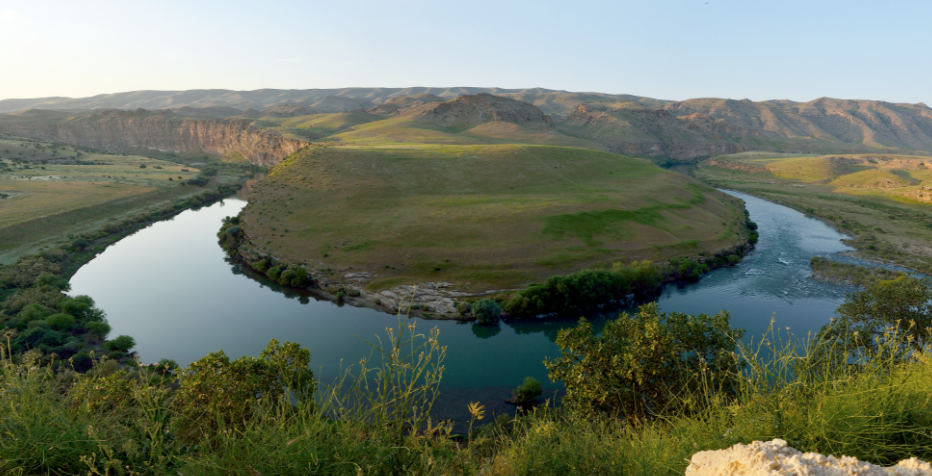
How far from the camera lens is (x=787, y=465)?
5625mm

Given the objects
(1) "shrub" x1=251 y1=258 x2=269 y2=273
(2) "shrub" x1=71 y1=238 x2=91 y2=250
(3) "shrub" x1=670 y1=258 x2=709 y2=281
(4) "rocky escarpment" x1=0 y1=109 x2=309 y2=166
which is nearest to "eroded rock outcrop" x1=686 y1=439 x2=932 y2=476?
(3) "shrub" x1=670 y1=258 x2=709 y2=281

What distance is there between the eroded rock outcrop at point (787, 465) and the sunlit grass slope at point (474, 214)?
4025 centimetres

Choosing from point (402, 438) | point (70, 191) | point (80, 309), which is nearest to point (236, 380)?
point (402, 438)

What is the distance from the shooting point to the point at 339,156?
298 ft

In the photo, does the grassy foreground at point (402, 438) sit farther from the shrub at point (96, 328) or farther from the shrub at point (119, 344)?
the shrub at point (96, 328)

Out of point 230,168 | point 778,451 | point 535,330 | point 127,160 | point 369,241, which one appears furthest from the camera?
point 230,168

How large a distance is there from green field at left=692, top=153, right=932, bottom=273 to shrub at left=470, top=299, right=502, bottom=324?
56893mm

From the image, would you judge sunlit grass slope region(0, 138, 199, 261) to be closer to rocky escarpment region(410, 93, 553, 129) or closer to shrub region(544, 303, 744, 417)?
shrub region(544, 303, 744, 417)

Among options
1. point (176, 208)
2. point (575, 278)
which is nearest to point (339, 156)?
point (176, 208)

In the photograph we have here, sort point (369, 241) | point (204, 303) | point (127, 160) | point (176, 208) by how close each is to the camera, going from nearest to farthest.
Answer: point (204, 303), point (369, 241), point (176, 208), point (127, 160)

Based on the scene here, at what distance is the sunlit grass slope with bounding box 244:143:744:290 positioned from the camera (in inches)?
2051

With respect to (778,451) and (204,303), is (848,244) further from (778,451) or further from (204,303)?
(204,303)

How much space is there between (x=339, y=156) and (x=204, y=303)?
51.0 metres

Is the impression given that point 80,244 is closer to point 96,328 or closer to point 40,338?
point 96,328
